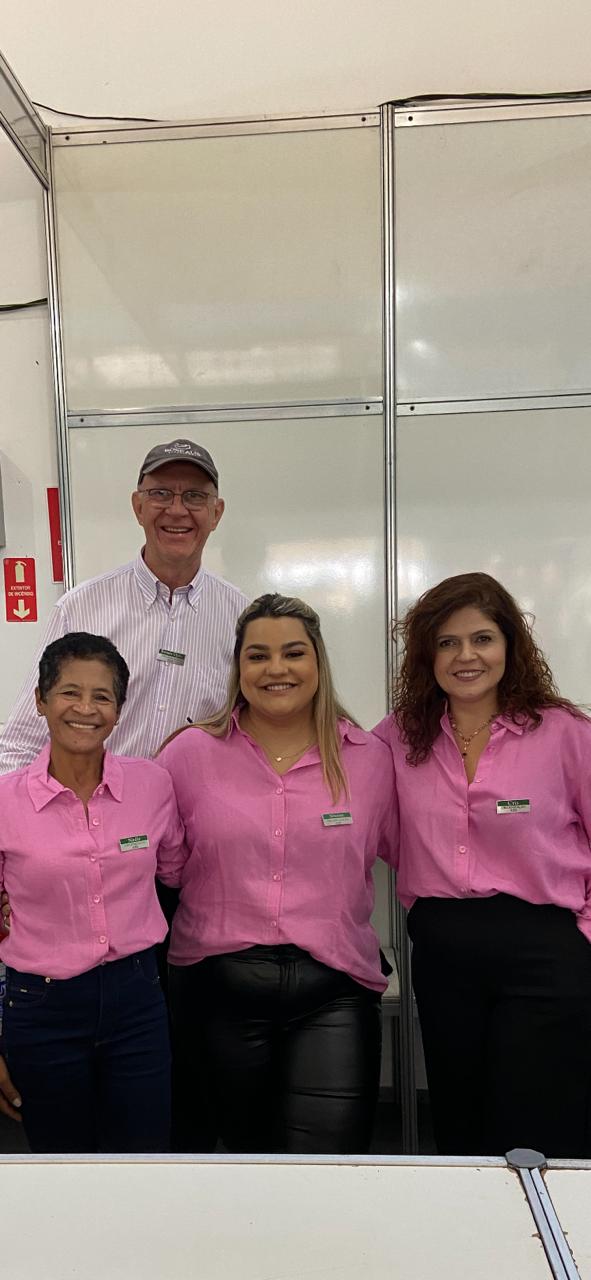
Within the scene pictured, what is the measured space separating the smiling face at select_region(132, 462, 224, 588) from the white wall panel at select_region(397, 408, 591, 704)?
2.69ft

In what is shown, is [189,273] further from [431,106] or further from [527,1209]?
[527,1209]

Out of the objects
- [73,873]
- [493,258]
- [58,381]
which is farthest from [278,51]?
[73,873]

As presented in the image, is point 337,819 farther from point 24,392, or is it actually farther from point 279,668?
point 24,392

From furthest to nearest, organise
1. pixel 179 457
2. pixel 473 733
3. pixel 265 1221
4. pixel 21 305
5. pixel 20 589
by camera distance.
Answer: pixel 20 589, pixel 21 305, pixel 179 457, pixel 473 733, pixel 265 1221

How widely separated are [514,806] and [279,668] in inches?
22.0

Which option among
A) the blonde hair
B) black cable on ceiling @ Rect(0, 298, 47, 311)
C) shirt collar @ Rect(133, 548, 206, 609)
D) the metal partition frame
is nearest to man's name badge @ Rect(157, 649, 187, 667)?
shirt collar @ Rect(133, 548, 206, 609)

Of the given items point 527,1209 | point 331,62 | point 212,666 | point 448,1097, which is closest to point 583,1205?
point 527,1209

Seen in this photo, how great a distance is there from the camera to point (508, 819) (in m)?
1.59

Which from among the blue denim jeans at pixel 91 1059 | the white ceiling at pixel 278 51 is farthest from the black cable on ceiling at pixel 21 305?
the blue denim jeans at pixel 91 1059

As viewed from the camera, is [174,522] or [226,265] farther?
[226,265]

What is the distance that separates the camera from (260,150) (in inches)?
101

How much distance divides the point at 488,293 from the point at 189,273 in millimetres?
985

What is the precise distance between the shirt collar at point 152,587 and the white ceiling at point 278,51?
1628 millimetres

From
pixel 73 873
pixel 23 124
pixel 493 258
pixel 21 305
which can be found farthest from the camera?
pixel 21 305
